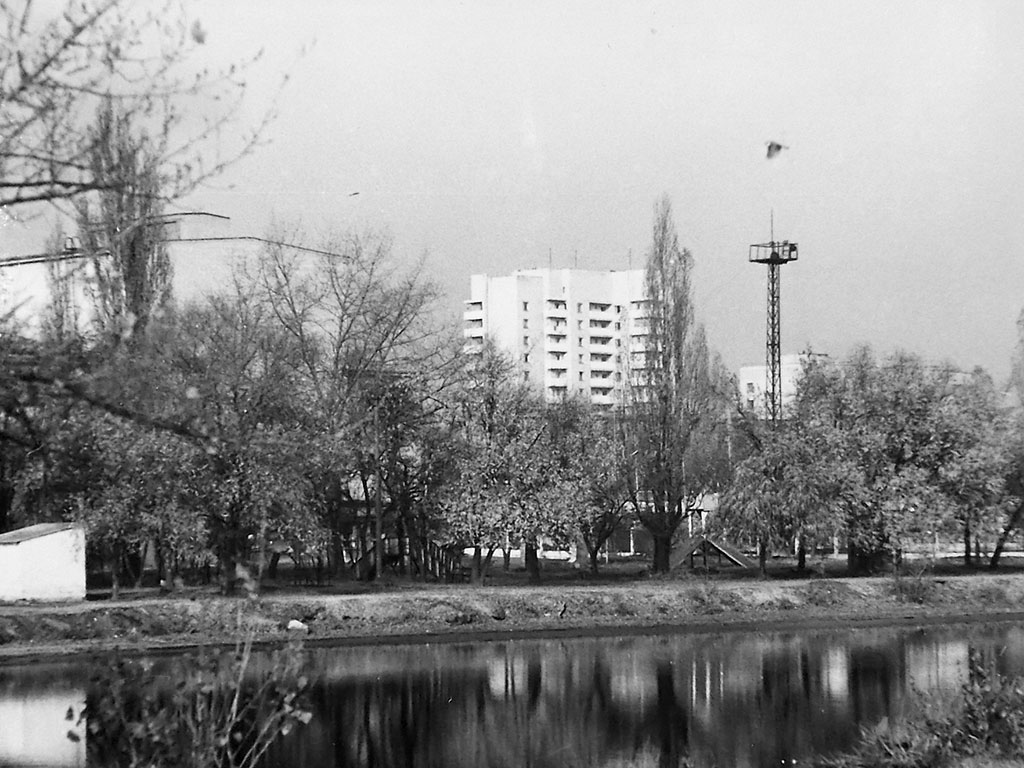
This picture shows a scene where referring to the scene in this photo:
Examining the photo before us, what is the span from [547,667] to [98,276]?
63.1 ft

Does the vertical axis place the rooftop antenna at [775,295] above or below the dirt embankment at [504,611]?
above

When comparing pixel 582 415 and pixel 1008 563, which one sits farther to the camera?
pixel 1008 563

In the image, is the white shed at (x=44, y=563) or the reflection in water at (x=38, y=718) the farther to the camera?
the white shed at (x=44, y=563)

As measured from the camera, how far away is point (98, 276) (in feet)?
19.8

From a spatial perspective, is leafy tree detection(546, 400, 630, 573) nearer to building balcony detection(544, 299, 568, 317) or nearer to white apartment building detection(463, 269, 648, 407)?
white apartment building detection(463, 269, 648, 407)

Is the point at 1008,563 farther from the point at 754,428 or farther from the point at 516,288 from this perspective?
the point at 516,288

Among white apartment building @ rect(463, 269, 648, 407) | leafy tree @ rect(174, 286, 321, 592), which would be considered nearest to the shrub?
leafy tree @ rect(174, 286, 321, 592)

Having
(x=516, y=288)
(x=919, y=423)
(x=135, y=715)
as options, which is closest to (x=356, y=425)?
(x=919, y=423)

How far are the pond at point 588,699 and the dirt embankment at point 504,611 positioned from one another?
5.64ft

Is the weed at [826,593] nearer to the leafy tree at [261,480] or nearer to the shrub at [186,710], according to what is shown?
the leafy tree at [261,480]

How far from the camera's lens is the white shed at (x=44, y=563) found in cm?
2823

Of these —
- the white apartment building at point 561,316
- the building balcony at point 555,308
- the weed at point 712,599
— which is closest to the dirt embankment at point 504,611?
the weed at point 712,599

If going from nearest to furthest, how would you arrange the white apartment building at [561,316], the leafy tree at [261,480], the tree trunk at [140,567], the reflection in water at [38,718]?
the reflection in water at [38,718]
the leafy tree at [261,480]
the tree trunk at [140,567]
the white apartment building at [561,316]

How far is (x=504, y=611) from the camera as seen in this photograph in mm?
31438
